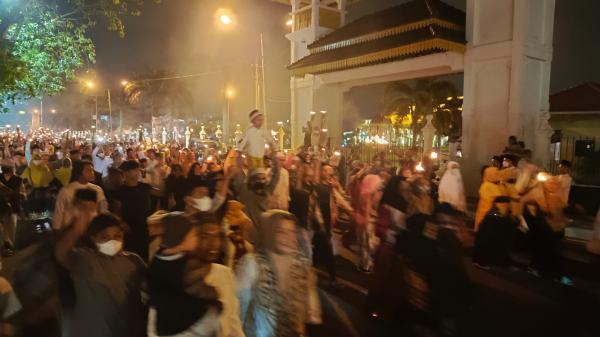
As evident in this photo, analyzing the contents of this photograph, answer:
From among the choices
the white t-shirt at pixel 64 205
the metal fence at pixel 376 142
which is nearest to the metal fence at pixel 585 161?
the metal fence at pixel 376 142

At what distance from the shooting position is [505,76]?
15.9 meters

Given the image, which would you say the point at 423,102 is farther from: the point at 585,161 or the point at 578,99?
the point at 585,161

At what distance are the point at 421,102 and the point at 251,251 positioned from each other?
34.6 m

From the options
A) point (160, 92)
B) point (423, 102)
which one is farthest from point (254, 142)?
point (160, 92)

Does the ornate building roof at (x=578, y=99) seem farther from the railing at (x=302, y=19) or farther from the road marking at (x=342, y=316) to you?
the road marking at (x=342, y=316)

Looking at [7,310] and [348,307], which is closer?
[7,310]

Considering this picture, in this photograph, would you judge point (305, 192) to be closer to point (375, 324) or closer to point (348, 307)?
point (348, 307)

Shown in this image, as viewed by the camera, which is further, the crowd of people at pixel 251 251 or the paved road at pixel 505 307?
the paved road at pixel 505 307

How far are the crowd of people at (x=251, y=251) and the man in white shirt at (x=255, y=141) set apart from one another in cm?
2

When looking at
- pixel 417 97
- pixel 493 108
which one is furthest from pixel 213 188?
pixel 417 97

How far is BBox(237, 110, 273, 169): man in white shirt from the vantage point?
26.3 feet

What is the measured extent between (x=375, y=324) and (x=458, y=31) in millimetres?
13899

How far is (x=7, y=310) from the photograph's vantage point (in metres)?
3.23

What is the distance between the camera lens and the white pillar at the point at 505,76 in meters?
15.6
